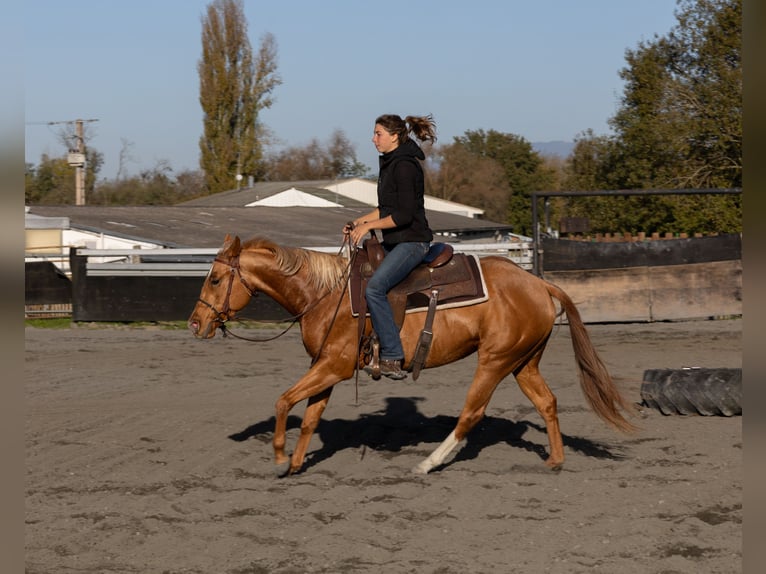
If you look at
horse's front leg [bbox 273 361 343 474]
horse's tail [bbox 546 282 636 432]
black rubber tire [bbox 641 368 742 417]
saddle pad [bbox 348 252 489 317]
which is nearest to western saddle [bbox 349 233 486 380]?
saddle pad [bbox 348 252 489 317]

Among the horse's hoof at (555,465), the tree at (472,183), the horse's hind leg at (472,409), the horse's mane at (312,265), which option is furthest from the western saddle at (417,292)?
the tree at (472,183)

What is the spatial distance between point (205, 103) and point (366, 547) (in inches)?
2188

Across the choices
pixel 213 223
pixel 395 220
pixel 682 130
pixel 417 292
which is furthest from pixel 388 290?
pixel 213 223

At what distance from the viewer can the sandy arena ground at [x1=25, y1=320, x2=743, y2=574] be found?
5.17m

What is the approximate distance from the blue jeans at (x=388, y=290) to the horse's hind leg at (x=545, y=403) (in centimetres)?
116

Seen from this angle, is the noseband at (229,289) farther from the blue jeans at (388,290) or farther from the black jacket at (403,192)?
the black jacket at (403,192)

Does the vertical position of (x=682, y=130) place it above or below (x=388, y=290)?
above

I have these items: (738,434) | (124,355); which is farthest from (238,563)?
(124,355)

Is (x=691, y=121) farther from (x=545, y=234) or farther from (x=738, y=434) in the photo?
(x=738, y=434)

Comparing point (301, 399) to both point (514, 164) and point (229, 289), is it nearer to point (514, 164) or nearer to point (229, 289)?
point (229, 289)

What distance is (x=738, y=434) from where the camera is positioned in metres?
8.34

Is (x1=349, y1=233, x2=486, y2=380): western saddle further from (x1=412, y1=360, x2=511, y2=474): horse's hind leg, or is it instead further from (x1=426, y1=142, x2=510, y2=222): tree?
(x1=426, y1=142, x2=510, y2=222): tree

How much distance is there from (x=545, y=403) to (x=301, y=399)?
2012 millimetres

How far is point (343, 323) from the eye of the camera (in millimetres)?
7141
